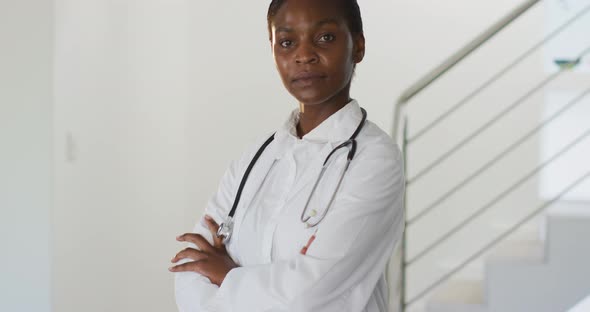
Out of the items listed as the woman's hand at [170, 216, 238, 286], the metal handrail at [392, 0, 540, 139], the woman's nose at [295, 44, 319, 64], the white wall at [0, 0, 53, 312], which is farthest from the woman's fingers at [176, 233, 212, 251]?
the white wall at [0, 0, 53, 312]

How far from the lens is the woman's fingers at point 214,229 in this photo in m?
1.25

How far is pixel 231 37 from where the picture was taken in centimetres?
394

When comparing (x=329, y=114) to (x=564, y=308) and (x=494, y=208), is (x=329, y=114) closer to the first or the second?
(x=564, y=308)

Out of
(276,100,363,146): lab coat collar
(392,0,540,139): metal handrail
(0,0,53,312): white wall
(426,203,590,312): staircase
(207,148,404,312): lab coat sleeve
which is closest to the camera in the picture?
(207,148,404,312): lab coat sleeve

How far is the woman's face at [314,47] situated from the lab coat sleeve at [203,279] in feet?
0.87

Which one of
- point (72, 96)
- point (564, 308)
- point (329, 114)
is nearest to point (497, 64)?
point (564, 308)

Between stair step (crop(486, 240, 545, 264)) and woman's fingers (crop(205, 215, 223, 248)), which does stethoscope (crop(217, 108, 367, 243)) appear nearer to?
woman's fingers (crop(205, 215, 223, 248))

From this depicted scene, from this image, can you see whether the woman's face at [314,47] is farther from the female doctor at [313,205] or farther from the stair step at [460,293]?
the stair step at [460,293]

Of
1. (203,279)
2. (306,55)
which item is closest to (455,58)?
(306,55)

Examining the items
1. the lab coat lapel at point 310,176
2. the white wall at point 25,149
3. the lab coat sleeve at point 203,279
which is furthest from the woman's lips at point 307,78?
the white wall at point 25,149

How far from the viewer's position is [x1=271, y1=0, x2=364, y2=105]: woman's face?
112 centimetres

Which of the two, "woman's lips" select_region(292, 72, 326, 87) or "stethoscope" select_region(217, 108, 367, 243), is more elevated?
"woman's lips" select_region(292, 72, 326, 87)

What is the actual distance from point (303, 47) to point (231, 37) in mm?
2881

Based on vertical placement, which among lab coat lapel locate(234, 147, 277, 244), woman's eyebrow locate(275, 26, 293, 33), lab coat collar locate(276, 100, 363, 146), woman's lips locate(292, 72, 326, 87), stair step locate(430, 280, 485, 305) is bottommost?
stair step locate(430, 280, 485, 305)
